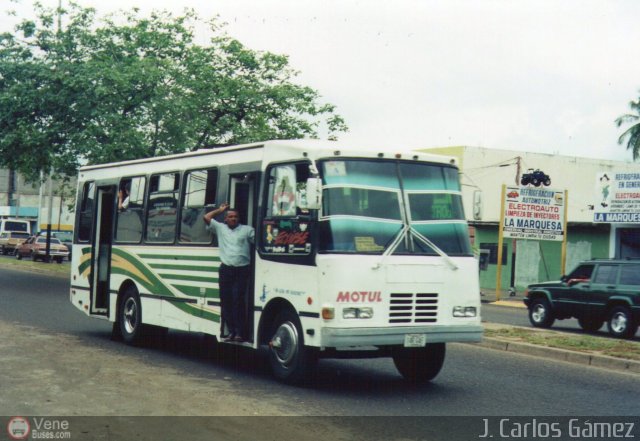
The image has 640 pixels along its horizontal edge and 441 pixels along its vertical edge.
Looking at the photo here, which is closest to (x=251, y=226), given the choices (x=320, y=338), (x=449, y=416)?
Answer: (x=320, y=338)

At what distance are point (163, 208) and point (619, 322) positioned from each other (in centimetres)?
996

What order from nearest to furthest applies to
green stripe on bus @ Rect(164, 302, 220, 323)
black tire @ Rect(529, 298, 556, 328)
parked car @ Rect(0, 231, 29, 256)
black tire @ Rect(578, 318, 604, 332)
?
green stripe on bus @ Rect(164, 302, 220, 323) → black tire @ Rect(578, 318, 604, 332) → black tire @ Rect(529, 298, 556, 328) → parked car @ Rect(0, 231, 29, 256)

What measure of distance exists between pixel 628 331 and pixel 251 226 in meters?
10.0

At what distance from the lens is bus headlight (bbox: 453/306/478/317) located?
10.4m

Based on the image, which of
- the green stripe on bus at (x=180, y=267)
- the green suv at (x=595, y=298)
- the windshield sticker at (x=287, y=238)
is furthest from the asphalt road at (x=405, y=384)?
the green suv at (x=595, y=298)

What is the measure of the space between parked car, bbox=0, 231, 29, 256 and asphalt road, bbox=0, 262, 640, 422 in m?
52.1

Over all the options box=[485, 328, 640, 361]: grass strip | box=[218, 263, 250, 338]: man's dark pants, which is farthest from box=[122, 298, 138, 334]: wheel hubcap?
box=[485, 328, 640, 361]: grass strip

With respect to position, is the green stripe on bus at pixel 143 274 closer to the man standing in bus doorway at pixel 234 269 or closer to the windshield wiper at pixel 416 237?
the man standing in bus doorway at pixel 234 269

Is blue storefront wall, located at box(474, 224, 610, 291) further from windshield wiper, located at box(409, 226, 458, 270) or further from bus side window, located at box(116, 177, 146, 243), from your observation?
windshield wiper, located at box(409, 226, 458, 270)

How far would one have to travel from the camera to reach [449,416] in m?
8.88

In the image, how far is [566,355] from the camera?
13.9 metres

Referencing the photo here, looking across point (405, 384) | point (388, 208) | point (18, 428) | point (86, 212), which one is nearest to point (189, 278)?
point (405, 384)

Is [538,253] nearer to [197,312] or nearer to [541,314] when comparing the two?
[541,314]

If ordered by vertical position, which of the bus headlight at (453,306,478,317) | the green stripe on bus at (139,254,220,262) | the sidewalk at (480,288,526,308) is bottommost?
the sidewalk at (480,288,526,308)
